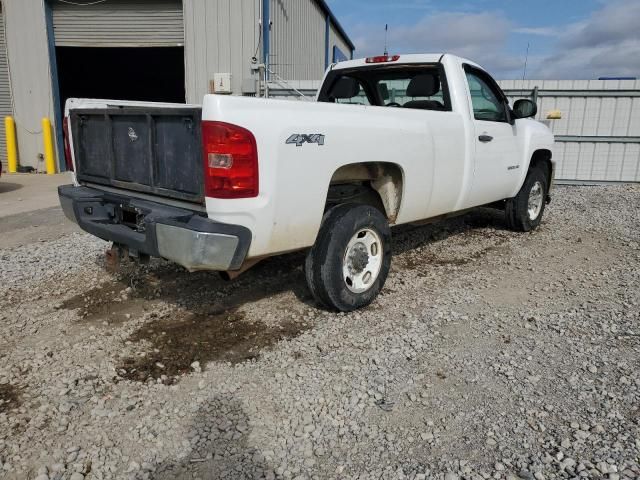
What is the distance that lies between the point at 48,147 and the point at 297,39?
23.1 feet

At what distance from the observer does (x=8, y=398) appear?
9.53 ft

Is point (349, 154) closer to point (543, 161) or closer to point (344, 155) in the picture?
point (344, 155)

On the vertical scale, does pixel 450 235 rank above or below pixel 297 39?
below

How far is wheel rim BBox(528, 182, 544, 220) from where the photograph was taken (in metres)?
6.87

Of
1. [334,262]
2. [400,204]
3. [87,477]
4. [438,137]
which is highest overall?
[438,137]

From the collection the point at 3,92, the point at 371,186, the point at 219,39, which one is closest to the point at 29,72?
the point at 3,92

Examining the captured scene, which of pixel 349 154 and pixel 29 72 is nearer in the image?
pixel 349 154

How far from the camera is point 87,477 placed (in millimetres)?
2305

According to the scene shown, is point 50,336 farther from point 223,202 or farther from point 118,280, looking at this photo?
point 223,202

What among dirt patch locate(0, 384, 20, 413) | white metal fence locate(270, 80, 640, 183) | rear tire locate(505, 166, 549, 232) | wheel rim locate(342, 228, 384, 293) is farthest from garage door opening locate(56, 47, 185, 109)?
dirt patch locate(0, 384, 20, 413)

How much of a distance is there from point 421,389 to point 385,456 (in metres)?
0.64

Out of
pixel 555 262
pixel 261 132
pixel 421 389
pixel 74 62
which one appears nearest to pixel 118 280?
pixel 261 132

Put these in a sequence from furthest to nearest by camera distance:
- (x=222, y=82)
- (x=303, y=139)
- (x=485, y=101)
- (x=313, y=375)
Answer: (x=222, y=82)
(x=485, y=101)
(x=303, y=139)
(x=313, y=375)

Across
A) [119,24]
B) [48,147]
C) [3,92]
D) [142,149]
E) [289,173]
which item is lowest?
[48,147]
